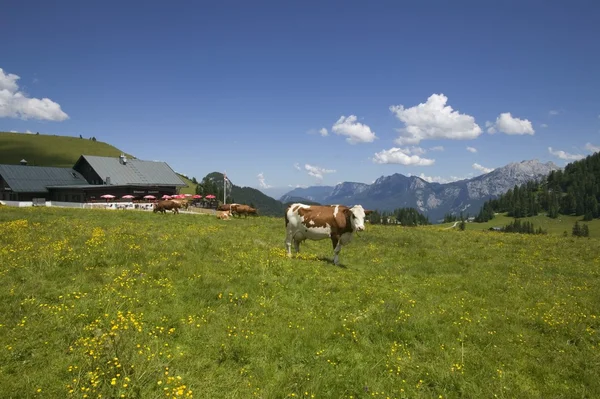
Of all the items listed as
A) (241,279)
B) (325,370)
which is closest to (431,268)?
(241,279)

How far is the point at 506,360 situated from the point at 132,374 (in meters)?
8.13

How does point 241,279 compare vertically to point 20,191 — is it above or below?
below

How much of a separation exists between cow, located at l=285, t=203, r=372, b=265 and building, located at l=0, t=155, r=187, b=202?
5828 centimetres

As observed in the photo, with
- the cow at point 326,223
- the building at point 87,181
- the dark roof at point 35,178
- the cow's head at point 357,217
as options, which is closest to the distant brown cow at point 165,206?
the building at point 87,181

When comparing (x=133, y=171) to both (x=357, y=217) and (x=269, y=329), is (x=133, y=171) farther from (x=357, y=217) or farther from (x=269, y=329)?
(x=269, y=329)

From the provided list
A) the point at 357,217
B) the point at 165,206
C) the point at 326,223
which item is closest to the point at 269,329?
the point at 357,217

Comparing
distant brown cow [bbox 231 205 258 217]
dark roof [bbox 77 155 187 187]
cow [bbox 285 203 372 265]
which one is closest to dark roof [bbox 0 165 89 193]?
dark roof [bbox 77 155 187 187]

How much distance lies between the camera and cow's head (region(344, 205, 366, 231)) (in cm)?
1516

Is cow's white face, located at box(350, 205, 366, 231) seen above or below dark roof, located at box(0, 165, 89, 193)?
below

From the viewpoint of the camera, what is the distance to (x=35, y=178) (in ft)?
217

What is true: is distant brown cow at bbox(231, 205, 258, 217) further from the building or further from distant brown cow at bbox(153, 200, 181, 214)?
the building

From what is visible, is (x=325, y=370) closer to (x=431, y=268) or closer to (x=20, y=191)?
(x=431, y=268)

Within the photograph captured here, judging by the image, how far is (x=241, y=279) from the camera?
432 inches

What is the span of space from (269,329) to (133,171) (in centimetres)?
7170
